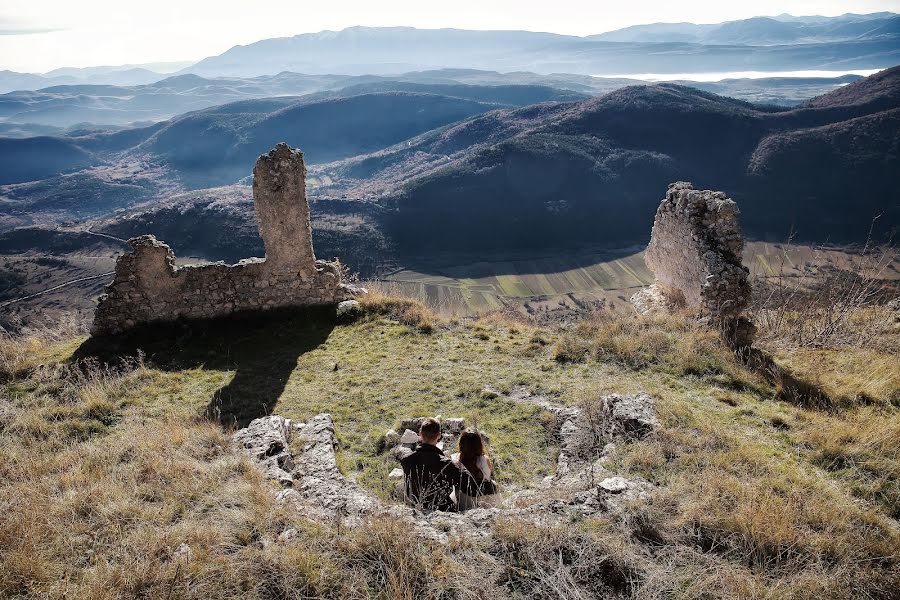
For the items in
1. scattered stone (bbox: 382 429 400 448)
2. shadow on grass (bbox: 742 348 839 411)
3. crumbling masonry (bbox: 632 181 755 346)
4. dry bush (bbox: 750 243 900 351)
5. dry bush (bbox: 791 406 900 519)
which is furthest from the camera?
crumbling masonry (bbox: 632 181 755 346)

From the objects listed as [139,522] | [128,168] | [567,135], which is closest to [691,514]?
[139,522]

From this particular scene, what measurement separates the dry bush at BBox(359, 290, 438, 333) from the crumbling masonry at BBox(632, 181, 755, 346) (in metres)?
5.49

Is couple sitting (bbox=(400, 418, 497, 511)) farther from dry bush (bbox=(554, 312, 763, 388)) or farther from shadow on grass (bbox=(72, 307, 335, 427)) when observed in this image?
dry bush (bbox=(554, 312, 763, 388))

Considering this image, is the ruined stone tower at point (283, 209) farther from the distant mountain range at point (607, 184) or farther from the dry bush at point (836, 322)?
the distant mountain range at point (607, 184)

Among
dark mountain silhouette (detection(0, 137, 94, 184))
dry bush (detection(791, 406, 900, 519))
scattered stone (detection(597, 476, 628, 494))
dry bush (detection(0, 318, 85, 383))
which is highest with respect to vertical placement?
dark mountain silhouette (detection(0, 137, 94, 184))

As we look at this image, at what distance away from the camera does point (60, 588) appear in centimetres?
318

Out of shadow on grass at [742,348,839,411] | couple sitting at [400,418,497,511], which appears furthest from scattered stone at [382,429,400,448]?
shadow on grass at [742,348,839,411]

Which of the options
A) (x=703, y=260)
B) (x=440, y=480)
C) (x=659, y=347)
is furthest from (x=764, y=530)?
(x=703, y=260)

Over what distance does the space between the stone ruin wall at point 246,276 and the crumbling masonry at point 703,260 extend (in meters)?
8.23

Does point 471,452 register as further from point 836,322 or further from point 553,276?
point 553,276

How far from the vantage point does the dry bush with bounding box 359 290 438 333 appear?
35.5ft

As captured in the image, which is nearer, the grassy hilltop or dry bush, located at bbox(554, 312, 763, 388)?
the grassy hilltop

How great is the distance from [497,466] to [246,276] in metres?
7.81

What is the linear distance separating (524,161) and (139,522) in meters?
112
